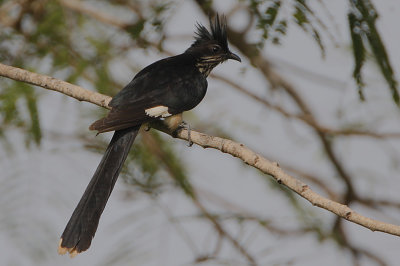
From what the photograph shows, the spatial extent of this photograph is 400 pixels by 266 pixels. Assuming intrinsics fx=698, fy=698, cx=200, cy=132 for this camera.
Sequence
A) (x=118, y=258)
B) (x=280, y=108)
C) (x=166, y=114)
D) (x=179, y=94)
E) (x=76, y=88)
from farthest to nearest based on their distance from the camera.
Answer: (x=280, y=108) → (x=118, y=258) → (x=179, y=94) → (x=166, y=114) → (x=76, y=88)

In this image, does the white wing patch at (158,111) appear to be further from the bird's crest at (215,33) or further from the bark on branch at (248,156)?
the bird's crest at (215,33)

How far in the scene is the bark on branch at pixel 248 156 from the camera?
99.1 inches

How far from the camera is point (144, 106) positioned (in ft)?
11.4

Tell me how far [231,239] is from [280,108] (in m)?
1.20

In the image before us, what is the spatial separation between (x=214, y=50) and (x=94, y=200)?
158cm

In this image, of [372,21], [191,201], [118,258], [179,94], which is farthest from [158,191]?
[372,21]

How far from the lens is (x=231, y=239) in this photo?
13.4ft

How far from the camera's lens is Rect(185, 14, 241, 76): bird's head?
4.36 m

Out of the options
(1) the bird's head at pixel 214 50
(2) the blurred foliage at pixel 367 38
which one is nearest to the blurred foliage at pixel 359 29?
(2) the blurred foliage at pixel 367 38

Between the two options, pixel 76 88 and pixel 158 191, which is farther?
pixel 158 191

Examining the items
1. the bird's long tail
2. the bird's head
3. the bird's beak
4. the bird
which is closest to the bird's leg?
the bird

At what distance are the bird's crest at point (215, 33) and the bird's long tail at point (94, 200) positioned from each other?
1.22 meters

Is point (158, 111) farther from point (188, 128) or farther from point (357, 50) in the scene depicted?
point (357, 50)

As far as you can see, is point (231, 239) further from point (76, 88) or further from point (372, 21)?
point (372, 21)
